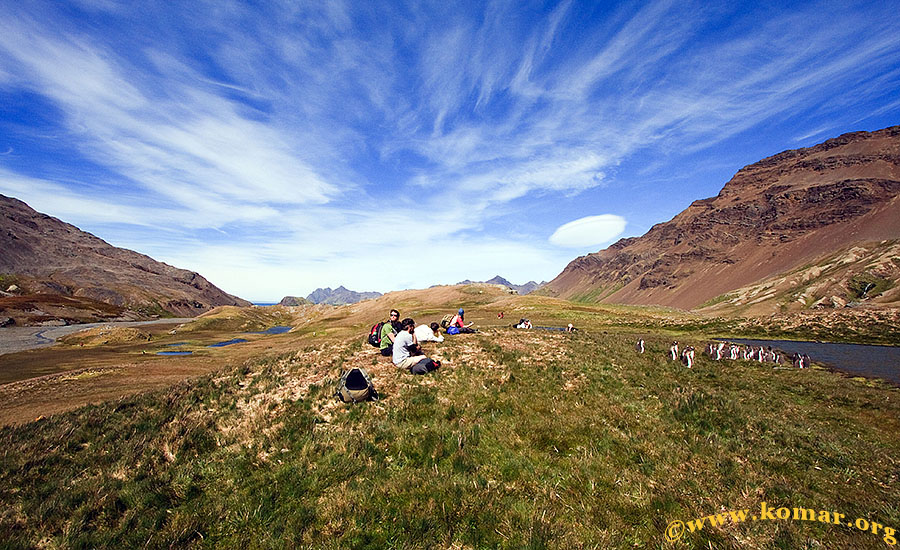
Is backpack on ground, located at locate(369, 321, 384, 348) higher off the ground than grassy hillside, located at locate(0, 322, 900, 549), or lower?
higher

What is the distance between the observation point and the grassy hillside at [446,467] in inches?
287

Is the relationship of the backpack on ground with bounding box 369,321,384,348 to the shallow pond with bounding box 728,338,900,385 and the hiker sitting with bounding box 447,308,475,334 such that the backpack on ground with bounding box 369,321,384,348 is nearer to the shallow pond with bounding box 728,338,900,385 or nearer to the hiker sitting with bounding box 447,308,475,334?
the hiker sitting with bounding box 447,308,475,334

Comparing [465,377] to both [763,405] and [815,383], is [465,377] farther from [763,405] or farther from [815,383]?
[815,383]

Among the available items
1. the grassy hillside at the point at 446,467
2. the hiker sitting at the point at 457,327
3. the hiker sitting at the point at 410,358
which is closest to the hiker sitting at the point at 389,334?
the hiker sitting at the point at 410,358

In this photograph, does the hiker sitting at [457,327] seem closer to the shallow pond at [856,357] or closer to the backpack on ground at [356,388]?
the backpack on ground at [356,388]

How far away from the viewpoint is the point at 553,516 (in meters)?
7.66

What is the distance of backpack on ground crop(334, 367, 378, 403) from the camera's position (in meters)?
13.5

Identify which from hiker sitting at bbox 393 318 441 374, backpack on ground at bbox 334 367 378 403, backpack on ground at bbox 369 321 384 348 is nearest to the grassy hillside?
backpack on ground at bbox 334 367 378 403

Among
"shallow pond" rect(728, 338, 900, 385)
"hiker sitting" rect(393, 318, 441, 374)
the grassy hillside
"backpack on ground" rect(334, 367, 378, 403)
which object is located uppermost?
"hiker sitting" rect(393, 318, 441, 374)

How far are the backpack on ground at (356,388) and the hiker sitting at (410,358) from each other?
2.87 m

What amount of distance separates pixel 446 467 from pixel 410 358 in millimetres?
7848

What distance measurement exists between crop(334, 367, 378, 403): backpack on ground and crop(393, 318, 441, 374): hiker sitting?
287cm

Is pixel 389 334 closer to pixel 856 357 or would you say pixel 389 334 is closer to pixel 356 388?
pixel 356 388

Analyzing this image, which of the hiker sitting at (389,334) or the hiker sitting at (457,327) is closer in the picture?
the hiker sitting at (389,334)
